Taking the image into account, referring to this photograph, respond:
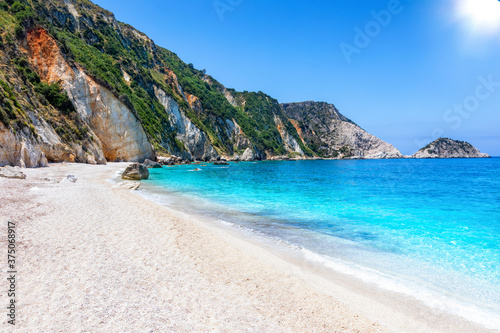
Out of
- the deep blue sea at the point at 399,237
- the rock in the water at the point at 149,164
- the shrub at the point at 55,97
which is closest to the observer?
the deep blue sea at the point at 399,237

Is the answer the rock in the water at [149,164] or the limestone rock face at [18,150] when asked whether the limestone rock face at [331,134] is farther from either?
the limestone rock face at [18,150]

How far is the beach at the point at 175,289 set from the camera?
3.66m

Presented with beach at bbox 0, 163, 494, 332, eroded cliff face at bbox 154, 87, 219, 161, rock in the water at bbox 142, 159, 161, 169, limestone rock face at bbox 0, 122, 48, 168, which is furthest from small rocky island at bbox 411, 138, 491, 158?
beach at bbox 0, 163, 494, 332

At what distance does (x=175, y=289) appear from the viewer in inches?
181

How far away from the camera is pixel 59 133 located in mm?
31891

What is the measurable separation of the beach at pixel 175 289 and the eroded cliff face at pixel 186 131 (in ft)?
212

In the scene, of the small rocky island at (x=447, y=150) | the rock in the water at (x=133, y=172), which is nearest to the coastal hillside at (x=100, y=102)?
the rock in the water at (x=133, y=172)

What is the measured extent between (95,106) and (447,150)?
201326 millimetres

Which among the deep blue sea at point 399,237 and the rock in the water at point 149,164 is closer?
the deep blue sea at point 399,237

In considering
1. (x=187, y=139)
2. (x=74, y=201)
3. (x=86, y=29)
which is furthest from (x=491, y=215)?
(x=86, y=29)

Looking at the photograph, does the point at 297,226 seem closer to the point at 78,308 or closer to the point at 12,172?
the point at 78,308

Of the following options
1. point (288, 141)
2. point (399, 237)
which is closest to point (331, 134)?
point (288, 141)

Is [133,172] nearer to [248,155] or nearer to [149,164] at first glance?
[149,164]

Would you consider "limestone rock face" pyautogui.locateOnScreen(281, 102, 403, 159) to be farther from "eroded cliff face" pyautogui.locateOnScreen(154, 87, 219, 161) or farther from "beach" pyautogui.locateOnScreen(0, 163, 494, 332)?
"beach" pyautogui.locateOnScreen(0, 163, 494, 332)
